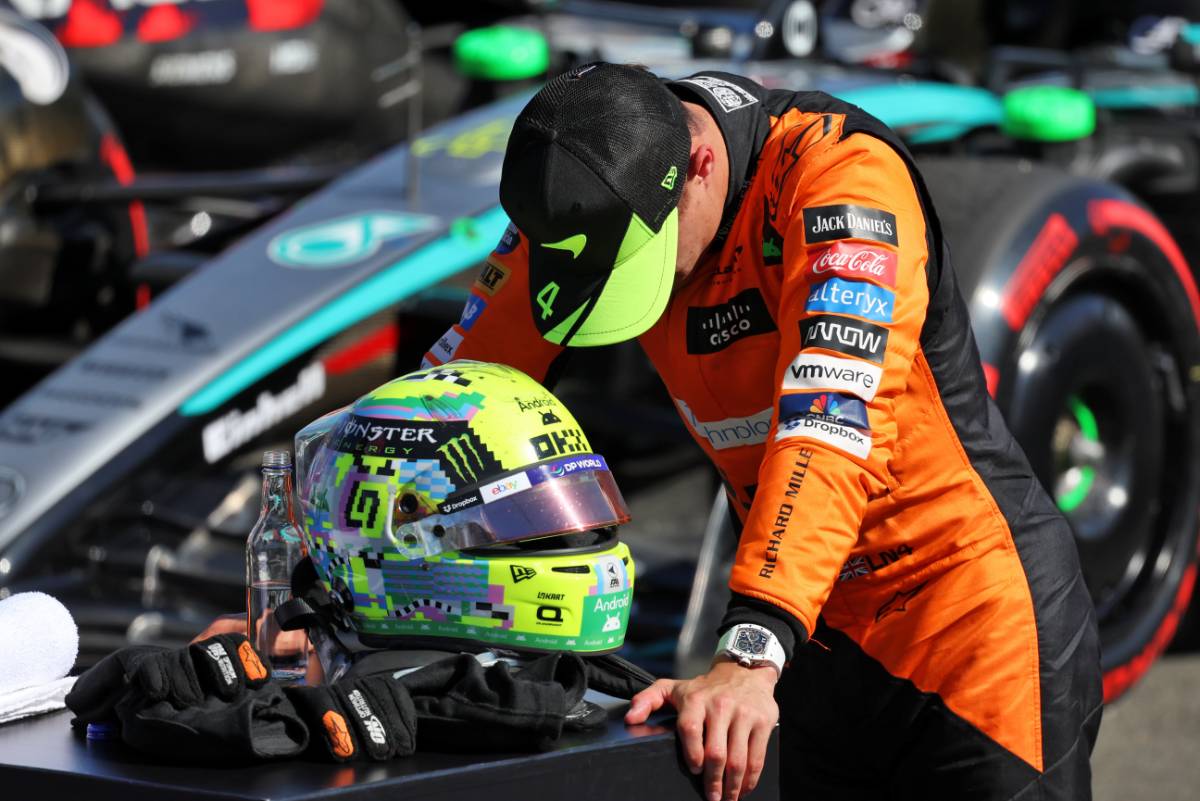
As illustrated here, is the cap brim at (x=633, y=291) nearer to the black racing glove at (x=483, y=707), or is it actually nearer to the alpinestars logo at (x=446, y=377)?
the alpinestars logo at (x=446, y=377)

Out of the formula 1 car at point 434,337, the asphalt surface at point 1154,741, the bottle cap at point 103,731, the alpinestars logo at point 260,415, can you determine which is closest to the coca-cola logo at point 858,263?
the bottle cap at point 103,731

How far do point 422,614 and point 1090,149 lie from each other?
315 cm

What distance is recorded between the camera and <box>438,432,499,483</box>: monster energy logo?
1.77m

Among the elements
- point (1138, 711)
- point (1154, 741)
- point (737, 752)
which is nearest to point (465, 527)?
point (737, 752)

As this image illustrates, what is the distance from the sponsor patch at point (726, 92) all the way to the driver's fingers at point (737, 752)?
79cm

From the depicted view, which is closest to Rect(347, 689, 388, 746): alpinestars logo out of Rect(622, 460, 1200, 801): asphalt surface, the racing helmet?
the racing helmet

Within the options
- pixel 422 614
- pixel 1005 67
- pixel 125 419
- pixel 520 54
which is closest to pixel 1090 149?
pixel 1005 67

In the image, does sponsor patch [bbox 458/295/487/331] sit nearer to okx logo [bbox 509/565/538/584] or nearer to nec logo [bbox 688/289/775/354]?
nec logo [bbox 688/289/775/354]

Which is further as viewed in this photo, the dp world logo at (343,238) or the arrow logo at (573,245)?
the dp world logo at (343,238)

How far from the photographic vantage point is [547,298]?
199 centimetres

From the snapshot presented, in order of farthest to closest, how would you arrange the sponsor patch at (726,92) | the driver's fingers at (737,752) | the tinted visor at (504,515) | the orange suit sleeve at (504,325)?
1. the orange suit sleeve at (504,325)
2. the sponsor patch at (726,92)
3. the tinted visor at (504,515)
4. the driver's fingers at (737,752)

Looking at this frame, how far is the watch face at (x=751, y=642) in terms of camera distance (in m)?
1.71

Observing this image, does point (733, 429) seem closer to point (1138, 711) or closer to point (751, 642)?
point (751, 642)

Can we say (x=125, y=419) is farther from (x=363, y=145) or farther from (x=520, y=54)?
(x=363, y=145)
